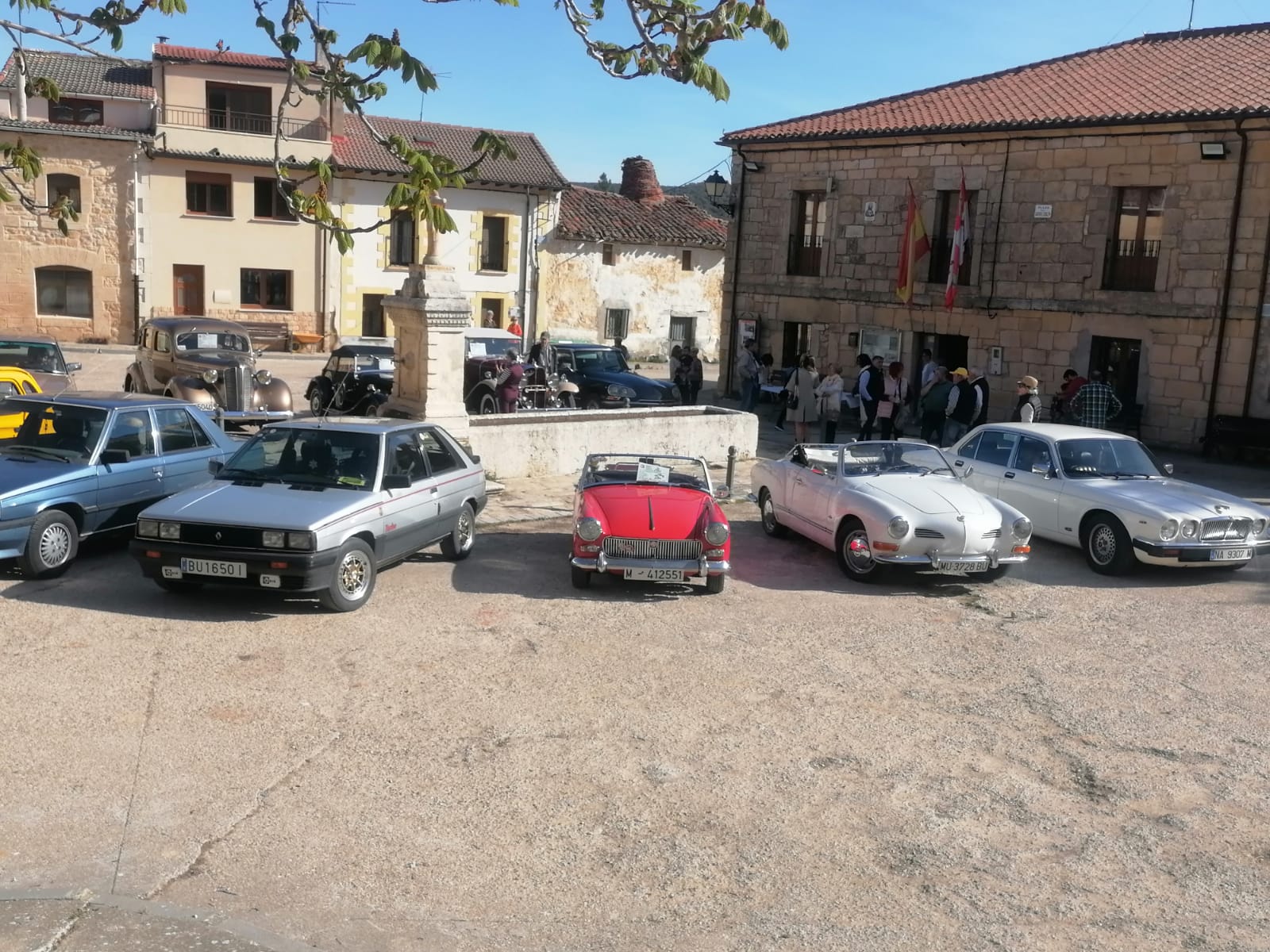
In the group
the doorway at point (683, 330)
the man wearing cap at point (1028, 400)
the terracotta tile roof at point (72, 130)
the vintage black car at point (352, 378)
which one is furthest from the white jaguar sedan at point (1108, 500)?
the doorway at point (683, 330)

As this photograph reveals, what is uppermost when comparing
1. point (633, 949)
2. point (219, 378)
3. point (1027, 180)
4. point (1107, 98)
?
point (1107, 98)

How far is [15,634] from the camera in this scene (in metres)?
8.30

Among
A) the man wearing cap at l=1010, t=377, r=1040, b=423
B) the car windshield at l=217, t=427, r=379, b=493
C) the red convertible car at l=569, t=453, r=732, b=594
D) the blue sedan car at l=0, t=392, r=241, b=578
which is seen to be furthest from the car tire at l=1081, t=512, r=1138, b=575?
the blue sedan car at l=0, t=392, r=241, b=578

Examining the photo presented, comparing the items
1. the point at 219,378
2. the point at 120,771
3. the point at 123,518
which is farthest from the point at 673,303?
the point at 120,771

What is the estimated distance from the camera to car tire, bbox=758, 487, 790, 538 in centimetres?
1298

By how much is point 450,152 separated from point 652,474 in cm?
3233

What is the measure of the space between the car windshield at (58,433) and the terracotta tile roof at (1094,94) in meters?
17.7

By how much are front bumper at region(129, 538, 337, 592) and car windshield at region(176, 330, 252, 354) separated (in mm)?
11502

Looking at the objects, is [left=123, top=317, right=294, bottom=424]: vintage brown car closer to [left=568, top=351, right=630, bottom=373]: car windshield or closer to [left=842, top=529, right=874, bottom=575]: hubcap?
[left=568, top=351, right=630, bottom=373]: car windshield

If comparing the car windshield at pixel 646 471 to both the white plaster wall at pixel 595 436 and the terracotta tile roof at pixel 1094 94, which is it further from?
the terracotta tile roof at pixel 1094 94

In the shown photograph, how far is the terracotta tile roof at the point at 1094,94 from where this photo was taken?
20.9 m

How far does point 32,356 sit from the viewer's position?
17141mm

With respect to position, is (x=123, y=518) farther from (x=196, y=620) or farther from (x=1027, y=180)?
(x=1027, y=180)

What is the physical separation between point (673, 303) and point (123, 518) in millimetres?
33203
